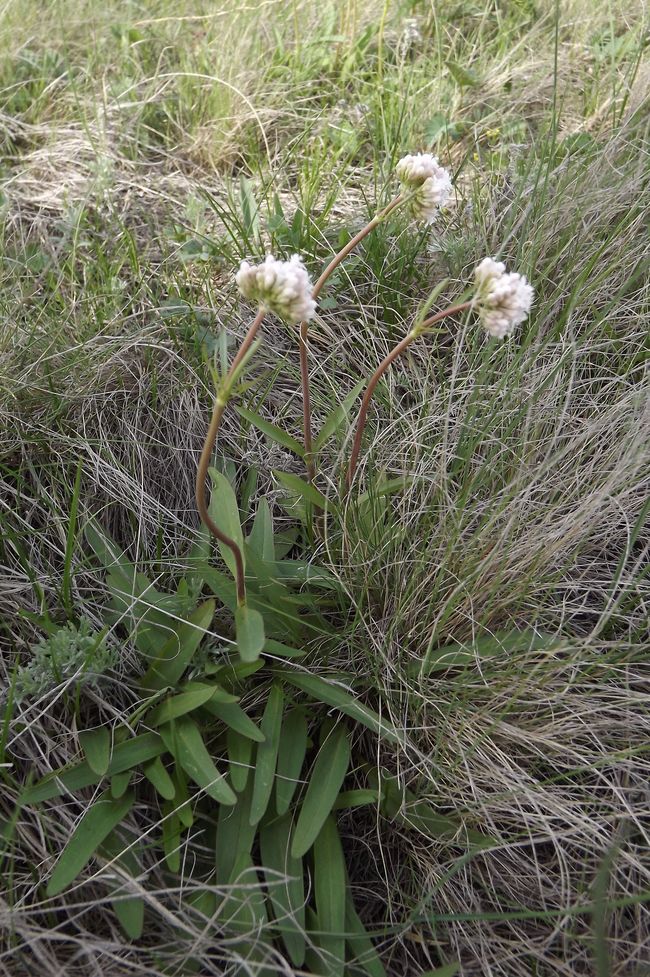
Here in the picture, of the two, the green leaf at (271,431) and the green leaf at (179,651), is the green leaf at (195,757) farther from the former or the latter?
the green leaf at (271,431)

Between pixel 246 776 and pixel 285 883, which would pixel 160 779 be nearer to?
pixel 246 776

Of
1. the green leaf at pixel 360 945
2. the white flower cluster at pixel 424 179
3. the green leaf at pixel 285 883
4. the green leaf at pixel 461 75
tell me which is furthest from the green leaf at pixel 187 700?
the green leaf at pixel 461 75

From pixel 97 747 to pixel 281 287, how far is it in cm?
83

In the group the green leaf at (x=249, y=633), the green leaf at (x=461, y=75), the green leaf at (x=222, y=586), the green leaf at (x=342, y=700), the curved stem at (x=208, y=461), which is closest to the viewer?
the curved stem at (x=208, y=461)

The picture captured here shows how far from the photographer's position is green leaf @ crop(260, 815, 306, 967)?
4.01ft

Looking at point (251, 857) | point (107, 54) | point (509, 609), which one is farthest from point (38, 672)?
point (107, 54)

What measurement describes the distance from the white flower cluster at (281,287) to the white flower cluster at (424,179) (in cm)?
39

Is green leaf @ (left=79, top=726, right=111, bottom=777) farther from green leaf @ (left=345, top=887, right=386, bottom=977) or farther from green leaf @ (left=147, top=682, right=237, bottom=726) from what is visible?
green leaf @ (left=345, top=887, right=386, bottom=977)

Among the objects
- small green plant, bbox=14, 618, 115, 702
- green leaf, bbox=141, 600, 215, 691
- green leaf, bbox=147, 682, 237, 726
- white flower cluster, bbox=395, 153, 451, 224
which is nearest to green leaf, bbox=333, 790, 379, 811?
green leaf, bbox=147, 682, 237, 726

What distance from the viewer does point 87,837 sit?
1.28 m

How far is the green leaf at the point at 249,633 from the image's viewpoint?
1248mm

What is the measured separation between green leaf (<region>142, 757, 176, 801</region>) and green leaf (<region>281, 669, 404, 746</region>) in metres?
0.26

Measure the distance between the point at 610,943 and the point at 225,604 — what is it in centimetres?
84

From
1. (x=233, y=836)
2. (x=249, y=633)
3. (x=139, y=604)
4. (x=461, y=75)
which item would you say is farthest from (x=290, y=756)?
(x=461, y=75)
